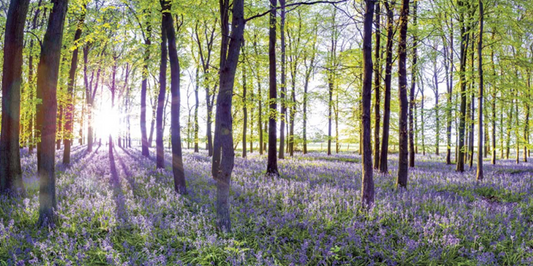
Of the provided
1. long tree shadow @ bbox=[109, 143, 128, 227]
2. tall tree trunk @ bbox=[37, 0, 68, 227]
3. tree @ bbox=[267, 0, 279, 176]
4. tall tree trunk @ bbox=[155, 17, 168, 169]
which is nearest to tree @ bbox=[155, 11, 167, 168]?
tall tree trunk @ bbox=[155, 17, 168, 169]

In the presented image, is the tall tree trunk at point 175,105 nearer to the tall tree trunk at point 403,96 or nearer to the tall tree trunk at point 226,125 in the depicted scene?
the tall tree trunk at point 226,125

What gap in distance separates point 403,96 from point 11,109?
12.2 meters

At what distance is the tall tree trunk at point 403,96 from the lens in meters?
9.25

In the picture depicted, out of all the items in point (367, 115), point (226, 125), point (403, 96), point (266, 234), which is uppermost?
point (403, 96)

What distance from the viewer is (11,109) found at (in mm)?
7543

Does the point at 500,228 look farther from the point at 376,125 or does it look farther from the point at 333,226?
the point at 376,125

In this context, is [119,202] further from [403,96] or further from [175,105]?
[403,96]

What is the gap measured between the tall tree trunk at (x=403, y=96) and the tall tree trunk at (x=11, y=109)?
11720 millimetres

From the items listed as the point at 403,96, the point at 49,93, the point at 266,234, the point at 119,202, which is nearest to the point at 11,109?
the point at 49,93

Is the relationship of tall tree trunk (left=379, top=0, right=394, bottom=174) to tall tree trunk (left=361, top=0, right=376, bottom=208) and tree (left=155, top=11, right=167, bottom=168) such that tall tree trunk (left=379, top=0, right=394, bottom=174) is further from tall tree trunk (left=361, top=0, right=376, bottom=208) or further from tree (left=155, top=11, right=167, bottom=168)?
tree (left=155, top=11, right=167, bottom=168)

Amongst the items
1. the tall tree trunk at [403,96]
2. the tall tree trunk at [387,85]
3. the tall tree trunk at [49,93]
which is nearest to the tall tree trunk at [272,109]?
the tall tree trunk at [387,85]

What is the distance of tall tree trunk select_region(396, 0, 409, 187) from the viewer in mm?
9250

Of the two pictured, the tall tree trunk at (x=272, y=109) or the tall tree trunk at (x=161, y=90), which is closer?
the tall tree trunk at (x=161, y=90)

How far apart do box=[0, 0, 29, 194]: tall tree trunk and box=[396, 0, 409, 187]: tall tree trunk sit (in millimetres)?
11720
